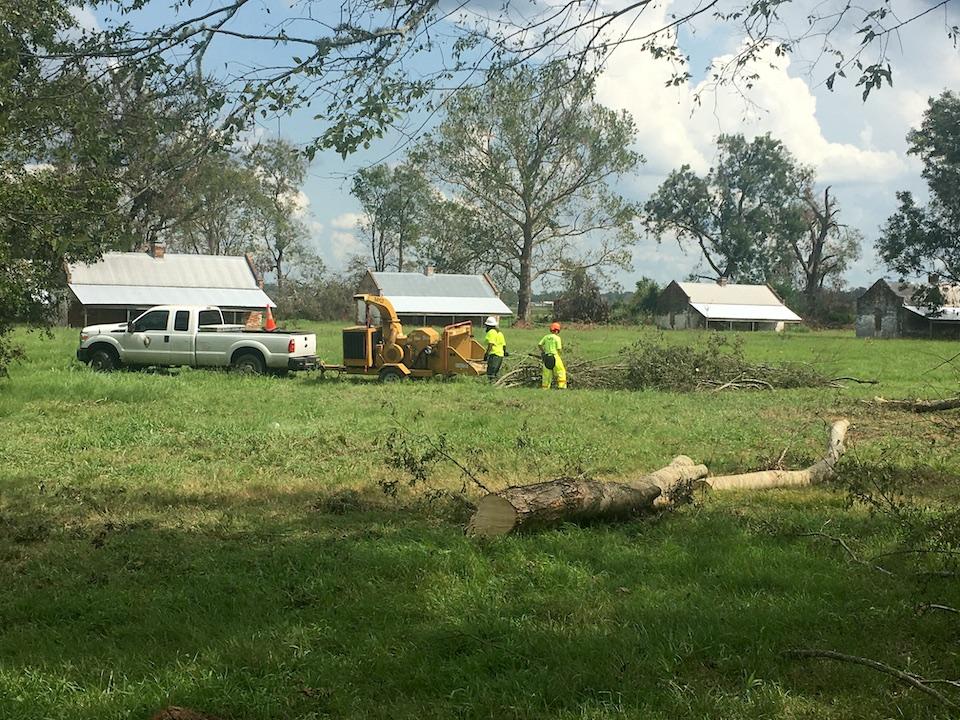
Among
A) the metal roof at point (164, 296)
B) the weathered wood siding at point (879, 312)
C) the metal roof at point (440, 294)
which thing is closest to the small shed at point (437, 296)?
the metal roof at point (440, 294)

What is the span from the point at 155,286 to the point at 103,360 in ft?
96.2

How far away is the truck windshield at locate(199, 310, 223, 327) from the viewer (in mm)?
22691

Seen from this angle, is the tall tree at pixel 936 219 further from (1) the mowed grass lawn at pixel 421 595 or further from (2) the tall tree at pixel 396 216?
(2) the tall tree at pixel 396 216

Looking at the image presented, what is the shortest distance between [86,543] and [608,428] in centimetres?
795

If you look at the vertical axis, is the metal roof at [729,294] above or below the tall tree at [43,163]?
above

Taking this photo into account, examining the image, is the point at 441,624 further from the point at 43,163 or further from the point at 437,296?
the point at 437,296

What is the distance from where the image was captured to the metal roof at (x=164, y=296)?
48281 mm

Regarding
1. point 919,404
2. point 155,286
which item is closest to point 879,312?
point 155,286

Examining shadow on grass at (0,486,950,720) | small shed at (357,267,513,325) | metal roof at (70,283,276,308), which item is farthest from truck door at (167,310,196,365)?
small shed at (357,267,513,325)

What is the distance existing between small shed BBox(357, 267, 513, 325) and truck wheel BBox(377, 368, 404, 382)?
39.7 m

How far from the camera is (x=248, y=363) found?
21.6 m

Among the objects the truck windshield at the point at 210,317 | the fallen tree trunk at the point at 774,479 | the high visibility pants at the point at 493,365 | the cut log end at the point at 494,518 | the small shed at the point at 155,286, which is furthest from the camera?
the small shed at the point at 155,286

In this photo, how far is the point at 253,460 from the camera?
10.5 m

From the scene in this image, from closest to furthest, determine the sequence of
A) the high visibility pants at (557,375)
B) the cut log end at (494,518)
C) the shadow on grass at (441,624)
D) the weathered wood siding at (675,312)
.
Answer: the shadow on grass at (441,624)
the cut log end at (494,518)
the high visibility pants at (557,375)
the weathered wood siding at (675,312)
